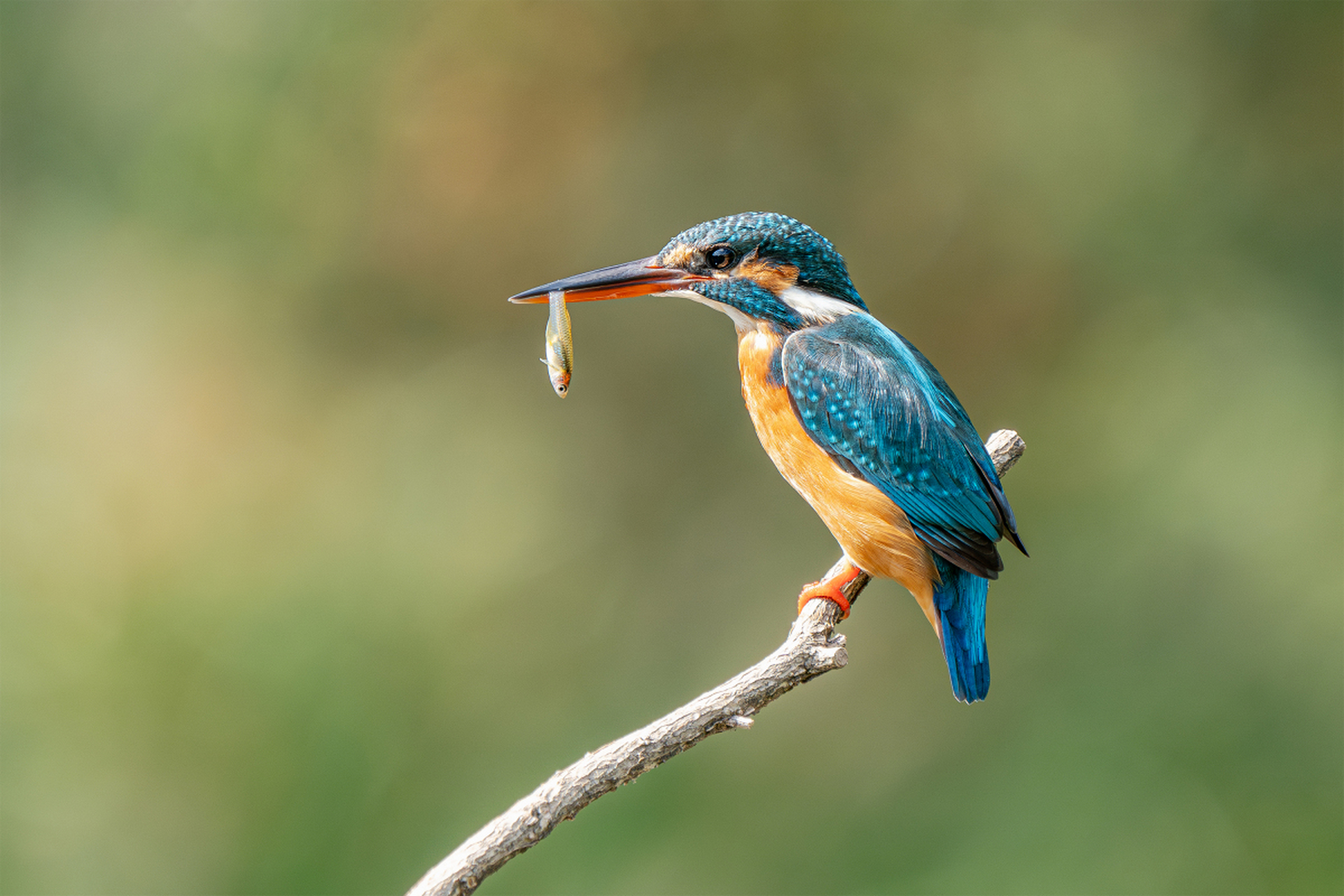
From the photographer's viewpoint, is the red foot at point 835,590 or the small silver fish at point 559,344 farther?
the red foot at point 835,590

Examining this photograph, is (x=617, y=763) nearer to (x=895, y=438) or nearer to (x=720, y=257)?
(x=895, y=438)

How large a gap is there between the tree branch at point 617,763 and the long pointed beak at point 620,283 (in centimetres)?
53

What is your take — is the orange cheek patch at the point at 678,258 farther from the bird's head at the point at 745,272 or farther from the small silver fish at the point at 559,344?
the small silver fish at the point at 559,344

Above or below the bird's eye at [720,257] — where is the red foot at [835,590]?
below

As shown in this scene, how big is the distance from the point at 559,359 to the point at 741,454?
2126mm

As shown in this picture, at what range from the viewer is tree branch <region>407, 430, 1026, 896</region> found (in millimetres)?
1281

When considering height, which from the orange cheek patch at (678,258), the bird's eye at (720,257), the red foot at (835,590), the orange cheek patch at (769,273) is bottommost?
the red foot at (835,590)

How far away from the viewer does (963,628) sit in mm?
1599

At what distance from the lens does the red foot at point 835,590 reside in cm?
167

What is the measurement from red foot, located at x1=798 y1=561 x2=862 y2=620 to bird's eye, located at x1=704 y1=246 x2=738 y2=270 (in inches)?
20.1

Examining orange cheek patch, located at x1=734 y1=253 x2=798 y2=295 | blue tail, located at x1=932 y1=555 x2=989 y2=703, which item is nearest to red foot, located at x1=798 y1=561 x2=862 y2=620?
blue tail, located at x1=932 y1=555 x2=989 y2=703

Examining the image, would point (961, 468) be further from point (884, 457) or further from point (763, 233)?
point (763, 233)

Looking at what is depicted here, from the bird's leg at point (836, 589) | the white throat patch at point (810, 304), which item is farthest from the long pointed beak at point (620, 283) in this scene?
the bird's leg at point (836, 589)

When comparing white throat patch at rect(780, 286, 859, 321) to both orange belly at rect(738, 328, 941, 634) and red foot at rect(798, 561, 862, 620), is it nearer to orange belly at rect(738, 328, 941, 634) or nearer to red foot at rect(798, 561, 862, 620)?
orange belly at rect(738, 328, 941, 634)
